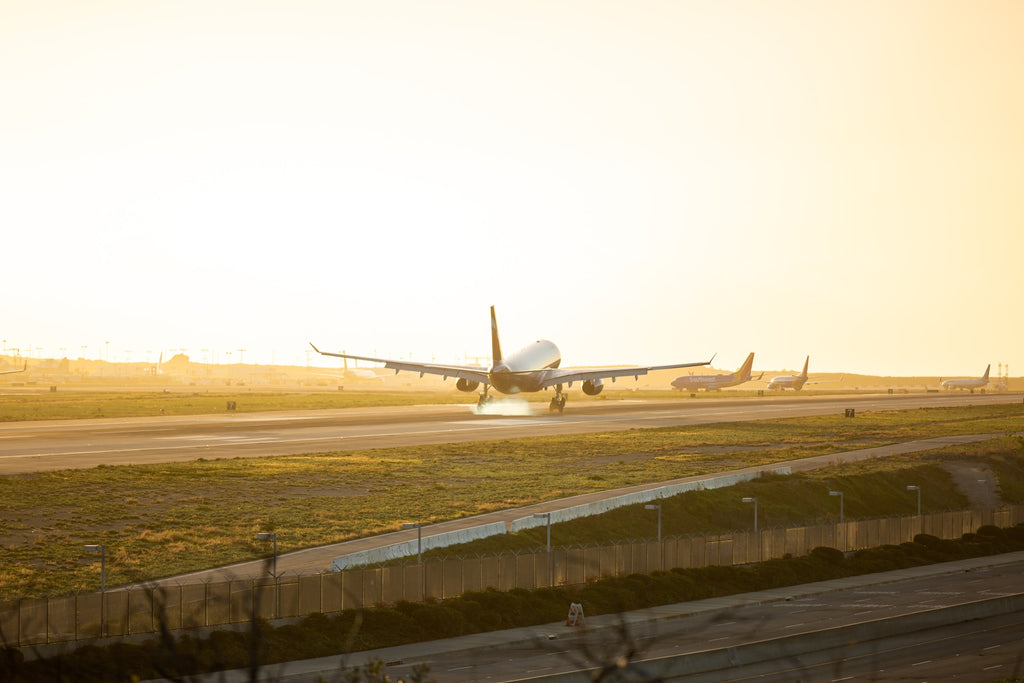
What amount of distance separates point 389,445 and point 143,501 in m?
29.4

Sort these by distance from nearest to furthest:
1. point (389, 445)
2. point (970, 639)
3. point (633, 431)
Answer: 1. point (970, 639)
2. point (389, 445)
3. point (633, 431)

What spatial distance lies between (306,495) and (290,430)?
116ft

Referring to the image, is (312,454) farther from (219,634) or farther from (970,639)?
(970,639)

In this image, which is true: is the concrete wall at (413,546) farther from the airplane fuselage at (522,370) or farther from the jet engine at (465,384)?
the jet engine at (465,384)

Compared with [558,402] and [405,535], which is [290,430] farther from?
[405,535]

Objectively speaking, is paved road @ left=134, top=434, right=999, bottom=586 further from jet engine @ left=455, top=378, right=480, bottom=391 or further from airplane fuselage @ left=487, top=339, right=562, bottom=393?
jet engine @ left=455, top=378, right=480, bottom=391

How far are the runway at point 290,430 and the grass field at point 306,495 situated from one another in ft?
17.5

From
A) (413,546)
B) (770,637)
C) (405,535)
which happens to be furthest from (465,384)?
(770,637)

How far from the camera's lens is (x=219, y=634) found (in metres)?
33.9

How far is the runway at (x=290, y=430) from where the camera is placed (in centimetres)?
7325

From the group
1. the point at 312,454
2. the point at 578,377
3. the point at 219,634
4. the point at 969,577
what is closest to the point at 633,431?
the point at 578,377

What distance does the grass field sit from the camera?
1763 inches

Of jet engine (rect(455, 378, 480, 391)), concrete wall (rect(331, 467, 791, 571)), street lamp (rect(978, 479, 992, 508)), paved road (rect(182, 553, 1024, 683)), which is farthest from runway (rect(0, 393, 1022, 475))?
paved road (rect(182, 553, 1024, 683))

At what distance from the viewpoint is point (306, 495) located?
59812 millimetres
